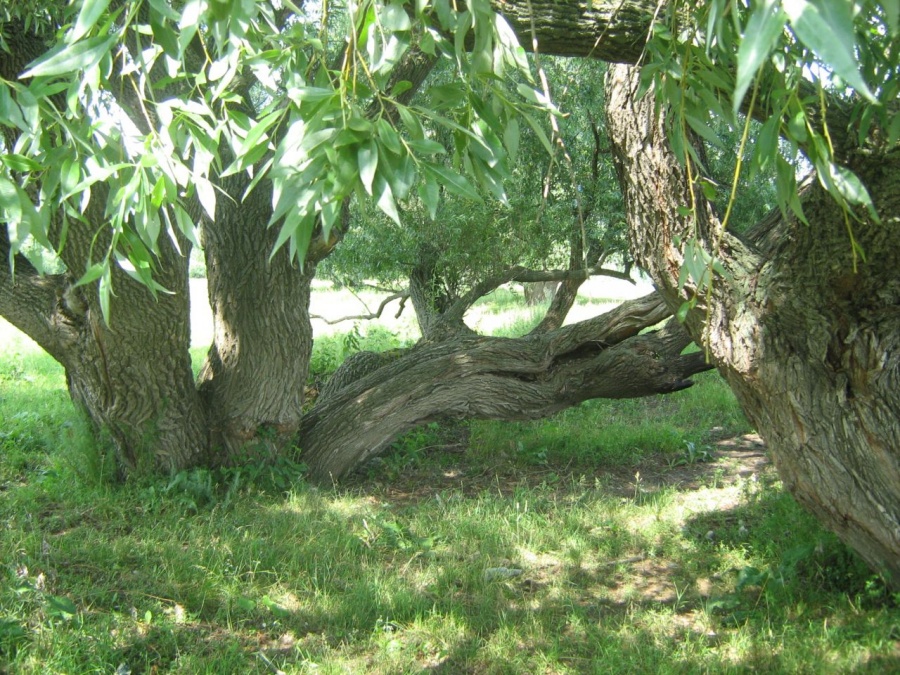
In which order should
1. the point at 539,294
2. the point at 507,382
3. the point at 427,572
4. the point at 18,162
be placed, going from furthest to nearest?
the point at 539,294
the point at 507,382
the point at 427,572
the point at 18,162

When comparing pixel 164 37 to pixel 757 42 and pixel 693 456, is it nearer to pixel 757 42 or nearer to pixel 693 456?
pixel 757 42

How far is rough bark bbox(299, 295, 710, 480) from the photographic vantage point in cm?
632

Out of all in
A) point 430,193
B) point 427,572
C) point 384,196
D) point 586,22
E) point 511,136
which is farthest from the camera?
point 427,572

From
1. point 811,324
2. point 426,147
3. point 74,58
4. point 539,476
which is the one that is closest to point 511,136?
point 426,147

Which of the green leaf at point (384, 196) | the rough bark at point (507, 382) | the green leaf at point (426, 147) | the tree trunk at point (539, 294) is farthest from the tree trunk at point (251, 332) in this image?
the tree trunk at point (539, 294)

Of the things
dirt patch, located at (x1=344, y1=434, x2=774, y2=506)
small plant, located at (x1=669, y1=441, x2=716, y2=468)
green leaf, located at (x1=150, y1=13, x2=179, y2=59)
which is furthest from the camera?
small plant, located at (x1=669, y1=441, x2=716, y2=468)

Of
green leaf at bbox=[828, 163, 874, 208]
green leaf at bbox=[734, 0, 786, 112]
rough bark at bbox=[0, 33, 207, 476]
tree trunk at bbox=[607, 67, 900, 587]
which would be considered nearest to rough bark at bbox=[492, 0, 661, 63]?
tree trunk at bbox=[607, 67, 900, 587]

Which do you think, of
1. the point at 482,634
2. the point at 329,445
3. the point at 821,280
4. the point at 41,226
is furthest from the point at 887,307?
the point at 329,445

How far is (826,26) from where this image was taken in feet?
3.35

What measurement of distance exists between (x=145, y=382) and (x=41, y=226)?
373cm

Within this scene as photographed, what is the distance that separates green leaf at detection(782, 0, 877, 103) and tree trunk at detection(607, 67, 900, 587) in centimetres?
249

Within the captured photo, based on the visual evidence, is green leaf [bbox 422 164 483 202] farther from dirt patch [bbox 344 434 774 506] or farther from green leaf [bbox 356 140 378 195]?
dirt patch [bbox 344 434 774 506]

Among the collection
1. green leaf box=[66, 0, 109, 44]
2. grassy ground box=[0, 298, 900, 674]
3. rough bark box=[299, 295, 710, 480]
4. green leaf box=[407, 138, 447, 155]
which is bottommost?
grassy ground box=[0, 298, 900, 674]

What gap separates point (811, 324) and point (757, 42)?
2862 millimetres
